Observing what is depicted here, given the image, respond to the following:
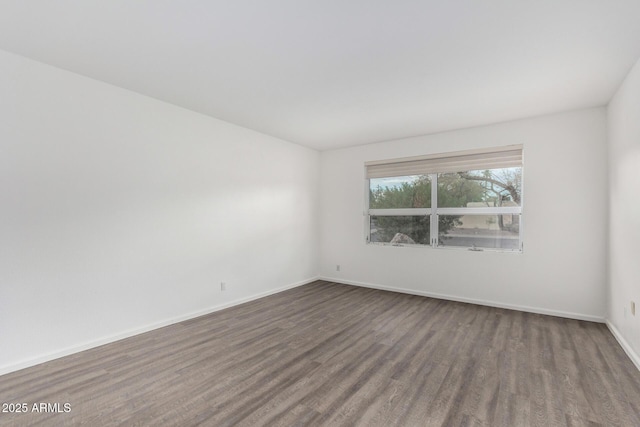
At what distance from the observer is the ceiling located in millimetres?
1925

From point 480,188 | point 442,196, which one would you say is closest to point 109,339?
point 442,196

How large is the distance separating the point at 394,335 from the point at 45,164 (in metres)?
3.66

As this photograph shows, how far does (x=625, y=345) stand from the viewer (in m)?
2.84

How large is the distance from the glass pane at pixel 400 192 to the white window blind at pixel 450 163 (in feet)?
0.34

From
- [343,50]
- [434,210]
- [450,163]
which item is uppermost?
[343,50]

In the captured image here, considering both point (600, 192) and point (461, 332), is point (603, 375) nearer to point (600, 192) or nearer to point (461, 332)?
point (461, 332)

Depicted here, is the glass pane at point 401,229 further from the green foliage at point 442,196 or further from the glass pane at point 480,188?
the glass pane at point 480,188

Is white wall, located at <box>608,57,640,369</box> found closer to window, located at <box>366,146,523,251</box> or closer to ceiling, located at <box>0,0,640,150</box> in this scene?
ceiling, located at <box>0,0,640,150</box>

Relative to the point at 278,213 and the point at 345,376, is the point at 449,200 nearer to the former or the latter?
the point at 278,213

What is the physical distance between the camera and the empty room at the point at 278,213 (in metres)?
2.03

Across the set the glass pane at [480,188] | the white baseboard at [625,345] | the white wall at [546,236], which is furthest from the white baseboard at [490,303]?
the glass pane at [480,188]

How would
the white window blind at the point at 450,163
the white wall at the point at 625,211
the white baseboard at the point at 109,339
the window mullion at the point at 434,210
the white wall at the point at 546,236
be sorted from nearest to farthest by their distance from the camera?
the white baseboard at the point at 109,339 < the white wall at the point at 625,211 < the white wall at the point at 546,236 < the white window blind at the point at 450,163 < the window mullion at the point at 434,210

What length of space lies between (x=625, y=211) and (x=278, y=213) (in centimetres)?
423

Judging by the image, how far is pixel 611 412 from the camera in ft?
6.43
